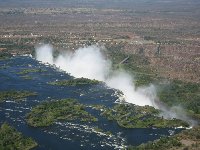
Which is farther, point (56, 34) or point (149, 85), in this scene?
point (56, 34)

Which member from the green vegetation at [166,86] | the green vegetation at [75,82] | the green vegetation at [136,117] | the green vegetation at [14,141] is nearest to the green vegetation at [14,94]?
the green vegetation at [75,82]

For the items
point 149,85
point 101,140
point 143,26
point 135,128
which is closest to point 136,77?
point 149,85

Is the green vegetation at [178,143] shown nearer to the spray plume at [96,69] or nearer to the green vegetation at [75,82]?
the spray plume at [96,69]

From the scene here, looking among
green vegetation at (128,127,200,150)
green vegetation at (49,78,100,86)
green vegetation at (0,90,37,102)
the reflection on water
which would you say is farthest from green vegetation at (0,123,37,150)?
green vegetation at (49,78,100,86)

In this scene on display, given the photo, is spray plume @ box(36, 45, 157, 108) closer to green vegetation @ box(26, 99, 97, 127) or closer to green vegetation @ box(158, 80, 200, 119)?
green vegetation @ box(158, 80, 200, 119)

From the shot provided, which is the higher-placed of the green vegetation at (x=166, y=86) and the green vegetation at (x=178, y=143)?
the green vegetation at (x=166, y=86)

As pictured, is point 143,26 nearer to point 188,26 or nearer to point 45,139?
point 188,26
